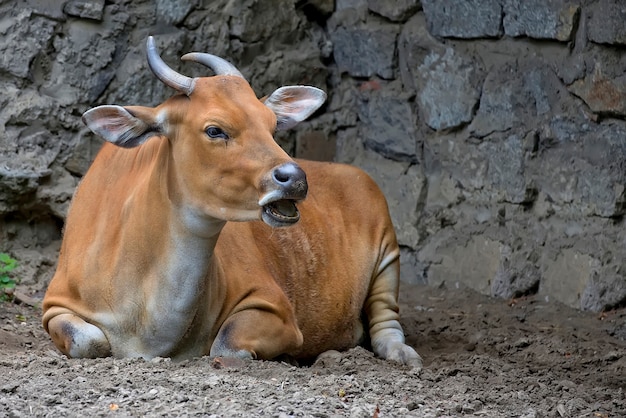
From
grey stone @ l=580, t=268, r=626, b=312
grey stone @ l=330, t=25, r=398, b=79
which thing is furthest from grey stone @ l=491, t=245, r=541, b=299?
grey stone @ l=330, t=25, r=398, b=79

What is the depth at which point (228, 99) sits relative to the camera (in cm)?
474

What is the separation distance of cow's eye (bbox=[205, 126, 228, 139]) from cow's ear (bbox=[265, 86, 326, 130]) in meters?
0.54

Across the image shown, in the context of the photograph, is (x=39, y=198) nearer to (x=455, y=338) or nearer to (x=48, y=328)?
(x=48, y=328)

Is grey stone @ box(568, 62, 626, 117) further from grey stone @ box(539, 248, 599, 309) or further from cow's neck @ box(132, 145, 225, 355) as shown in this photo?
cow's neck @ box(132, 145, 225, 355)

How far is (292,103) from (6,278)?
2.18 m

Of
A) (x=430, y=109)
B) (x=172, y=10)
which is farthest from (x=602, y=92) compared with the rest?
(x=172, y=10)

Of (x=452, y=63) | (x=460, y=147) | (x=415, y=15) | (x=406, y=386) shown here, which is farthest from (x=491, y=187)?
(x=406, y=386)

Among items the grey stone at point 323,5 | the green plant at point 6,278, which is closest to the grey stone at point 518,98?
the grey stone at point 323,5

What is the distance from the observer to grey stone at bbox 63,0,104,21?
22.3ft

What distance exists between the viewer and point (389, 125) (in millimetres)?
7586

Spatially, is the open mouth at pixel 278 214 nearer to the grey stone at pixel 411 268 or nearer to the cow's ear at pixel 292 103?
the cow's ear at pixel 292 103

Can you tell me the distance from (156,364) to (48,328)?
762mm

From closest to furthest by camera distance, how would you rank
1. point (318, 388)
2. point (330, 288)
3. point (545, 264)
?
point (318, 388) → point (330, 288) → point (545, 264)

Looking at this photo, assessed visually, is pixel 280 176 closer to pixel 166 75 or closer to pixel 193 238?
pixel 193 238
